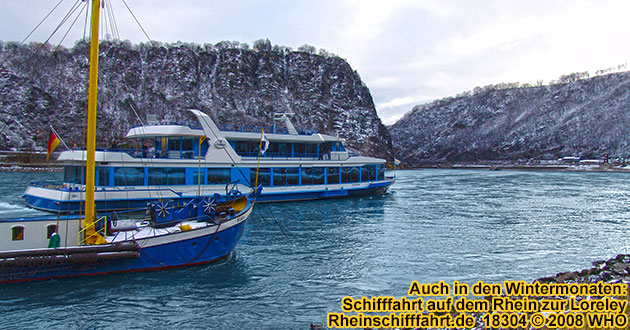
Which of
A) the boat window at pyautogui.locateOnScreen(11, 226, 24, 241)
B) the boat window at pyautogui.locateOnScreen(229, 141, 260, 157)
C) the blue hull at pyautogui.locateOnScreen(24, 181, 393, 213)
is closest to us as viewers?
the boat window at pyautogui.locateOnScreen(11, 226, 24, 241)

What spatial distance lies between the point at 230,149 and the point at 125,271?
19.8 metres

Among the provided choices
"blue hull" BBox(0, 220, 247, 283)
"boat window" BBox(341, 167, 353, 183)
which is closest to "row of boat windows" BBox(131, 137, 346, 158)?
"boat window" BBox(341, 167, 353, 183)

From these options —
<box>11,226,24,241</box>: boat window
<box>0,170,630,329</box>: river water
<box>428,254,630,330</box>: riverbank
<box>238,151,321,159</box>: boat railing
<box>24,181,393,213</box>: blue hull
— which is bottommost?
<box>0,170,630,329</box>: river water

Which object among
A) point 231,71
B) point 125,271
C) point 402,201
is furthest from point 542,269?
point 231,71

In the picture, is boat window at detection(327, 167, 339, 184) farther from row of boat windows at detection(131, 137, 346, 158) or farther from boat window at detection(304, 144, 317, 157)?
boat window at detection(304, 144, 317, 157)

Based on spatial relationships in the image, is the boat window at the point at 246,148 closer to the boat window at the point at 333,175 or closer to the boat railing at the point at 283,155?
the boat railing at the point at 283,155

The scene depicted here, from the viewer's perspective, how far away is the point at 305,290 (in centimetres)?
1365

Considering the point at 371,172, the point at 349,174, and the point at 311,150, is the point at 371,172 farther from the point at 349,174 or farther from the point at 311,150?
the point at 311,150

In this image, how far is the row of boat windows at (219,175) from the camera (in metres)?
28.4

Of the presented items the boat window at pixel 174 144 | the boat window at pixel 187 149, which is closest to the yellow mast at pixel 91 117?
the boat window at pixel 187 149

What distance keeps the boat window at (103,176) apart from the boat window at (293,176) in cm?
1510

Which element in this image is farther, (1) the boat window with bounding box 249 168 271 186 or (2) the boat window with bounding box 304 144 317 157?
(2) the boat window with bounding box 304 144 317 157

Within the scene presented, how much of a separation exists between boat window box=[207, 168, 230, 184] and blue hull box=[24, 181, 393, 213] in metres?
2.78

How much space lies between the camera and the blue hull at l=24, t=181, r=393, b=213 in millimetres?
26422
